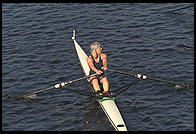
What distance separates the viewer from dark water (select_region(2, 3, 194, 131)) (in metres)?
23.8

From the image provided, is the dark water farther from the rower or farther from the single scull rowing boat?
the rower

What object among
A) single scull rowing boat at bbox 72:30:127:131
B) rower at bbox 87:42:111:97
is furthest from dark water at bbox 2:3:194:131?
rower at bbox 87:42:111:97

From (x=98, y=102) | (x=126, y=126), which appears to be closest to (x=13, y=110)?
(x=98, y=102)

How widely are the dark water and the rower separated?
3.88ft

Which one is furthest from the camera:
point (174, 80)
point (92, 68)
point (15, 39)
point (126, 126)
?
point (15, 39)

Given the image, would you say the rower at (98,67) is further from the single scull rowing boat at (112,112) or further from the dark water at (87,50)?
the dark water at (87,50)

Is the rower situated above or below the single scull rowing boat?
above

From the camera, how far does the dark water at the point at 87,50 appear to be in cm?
2375

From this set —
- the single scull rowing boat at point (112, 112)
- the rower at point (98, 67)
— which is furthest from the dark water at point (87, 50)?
the rower at point (98, 67)

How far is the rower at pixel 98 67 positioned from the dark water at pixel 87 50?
46.6 inches

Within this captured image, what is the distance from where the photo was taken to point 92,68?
24672mm

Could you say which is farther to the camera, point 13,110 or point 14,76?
point 14,76

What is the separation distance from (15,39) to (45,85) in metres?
8.00

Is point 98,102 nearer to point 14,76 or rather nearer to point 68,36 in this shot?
point 14,76
